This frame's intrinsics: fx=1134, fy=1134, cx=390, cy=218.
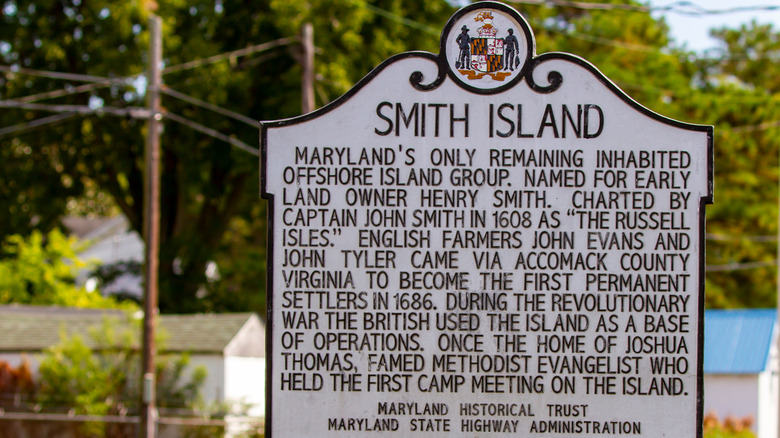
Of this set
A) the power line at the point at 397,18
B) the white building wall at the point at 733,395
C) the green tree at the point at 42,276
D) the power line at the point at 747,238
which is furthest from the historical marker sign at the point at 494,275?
the power line at the point at 747,238

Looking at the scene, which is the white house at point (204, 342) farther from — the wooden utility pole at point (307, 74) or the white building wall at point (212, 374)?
the wooden utility pole at point (307, 74)

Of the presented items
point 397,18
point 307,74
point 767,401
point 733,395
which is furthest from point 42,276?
point 767,401

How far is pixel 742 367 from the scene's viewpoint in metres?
27.1

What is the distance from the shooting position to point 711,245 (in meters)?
36.1

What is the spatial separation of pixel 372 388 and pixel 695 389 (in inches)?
76.7

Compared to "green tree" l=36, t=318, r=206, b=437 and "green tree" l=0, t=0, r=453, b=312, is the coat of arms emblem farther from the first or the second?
"green tree" l=0, t=0, r=453, b=312

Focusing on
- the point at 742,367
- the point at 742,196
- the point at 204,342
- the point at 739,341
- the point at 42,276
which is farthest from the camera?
the point at 742,196

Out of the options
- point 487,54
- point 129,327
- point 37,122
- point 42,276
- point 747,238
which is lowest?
point 129,327

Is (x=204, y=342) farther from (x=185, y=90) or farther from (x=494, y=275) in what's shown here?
(x=494, y=275)

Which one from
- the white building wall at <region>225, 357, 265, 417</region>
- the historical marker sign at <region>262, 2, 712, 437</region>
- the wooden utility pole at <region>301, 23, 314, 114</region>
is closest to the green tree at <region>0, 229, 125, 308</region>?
the white building wall at <region>225, 357, 265, 417</region>

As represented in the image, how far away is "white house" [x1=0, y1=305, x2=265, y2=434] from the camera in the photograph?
19906 mm

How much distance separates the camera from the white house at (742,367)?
1061 inches

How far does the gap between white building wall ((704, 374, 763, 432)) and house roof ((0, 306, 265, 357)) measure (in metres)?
11.8

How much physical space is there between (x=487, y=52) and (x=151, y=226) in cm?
1104
